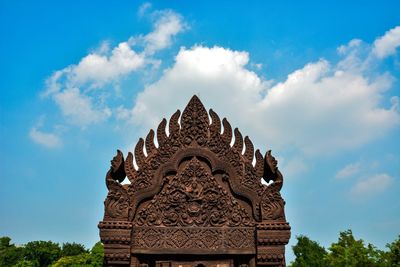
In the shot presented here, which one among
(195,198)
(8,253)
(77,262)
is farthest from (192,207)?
(8,253)

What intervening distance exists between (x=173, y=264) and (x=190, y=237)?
1.95 ft

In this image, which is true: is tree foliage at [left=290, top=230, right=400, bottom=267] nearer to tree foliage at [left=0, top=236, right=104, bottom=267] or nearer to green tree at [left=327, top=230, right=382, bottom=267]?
green tree at [left=327, top=230, right=382, bottom=267]

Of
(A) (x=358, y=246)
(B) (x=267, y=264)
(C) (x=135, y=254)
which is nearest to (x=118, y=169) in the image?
(C) (x=135, y=254)

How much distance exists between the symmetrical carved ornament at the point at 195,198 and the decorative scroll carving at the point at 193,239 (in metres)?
0.02

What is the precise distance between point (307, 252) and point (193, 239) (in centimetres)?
4971

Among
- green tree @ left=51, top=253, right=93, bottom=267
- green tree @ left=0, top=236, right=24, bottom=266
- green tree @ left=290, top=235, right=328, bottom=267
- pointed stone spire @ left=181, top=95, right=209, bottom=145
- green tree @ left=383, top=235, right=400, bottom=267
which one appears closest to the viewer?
pointed stone spire @ left=181, top=95, right=209, bottom=145

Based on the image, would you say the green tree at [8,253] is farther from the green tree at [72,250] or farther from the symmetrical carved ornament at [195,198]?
the symmetrical carved ornament at [195,198]

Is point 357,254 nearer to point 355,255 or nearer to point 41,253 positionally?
point 355,255

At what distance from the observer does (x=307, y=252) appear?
52719 millimetres

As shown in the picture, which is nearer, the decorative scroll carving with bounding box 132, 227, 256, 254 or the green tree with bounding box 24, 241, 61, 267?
the decorative scroll carving with bounding box 132, 227, 256, 254

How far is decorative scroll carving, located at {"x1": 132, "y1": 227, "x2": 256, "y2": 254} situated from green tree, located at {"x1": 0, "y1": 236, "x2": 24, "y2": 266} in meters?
71.1

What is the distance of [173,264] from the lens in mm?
7324

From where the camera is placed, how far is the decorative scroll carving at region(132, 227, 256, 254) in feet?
23.8

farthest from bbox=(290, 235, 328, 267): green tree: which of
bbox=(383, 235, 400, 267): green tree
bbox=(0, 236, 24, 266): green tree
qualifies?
bbox=(0, 236, 24, 266): green tree
